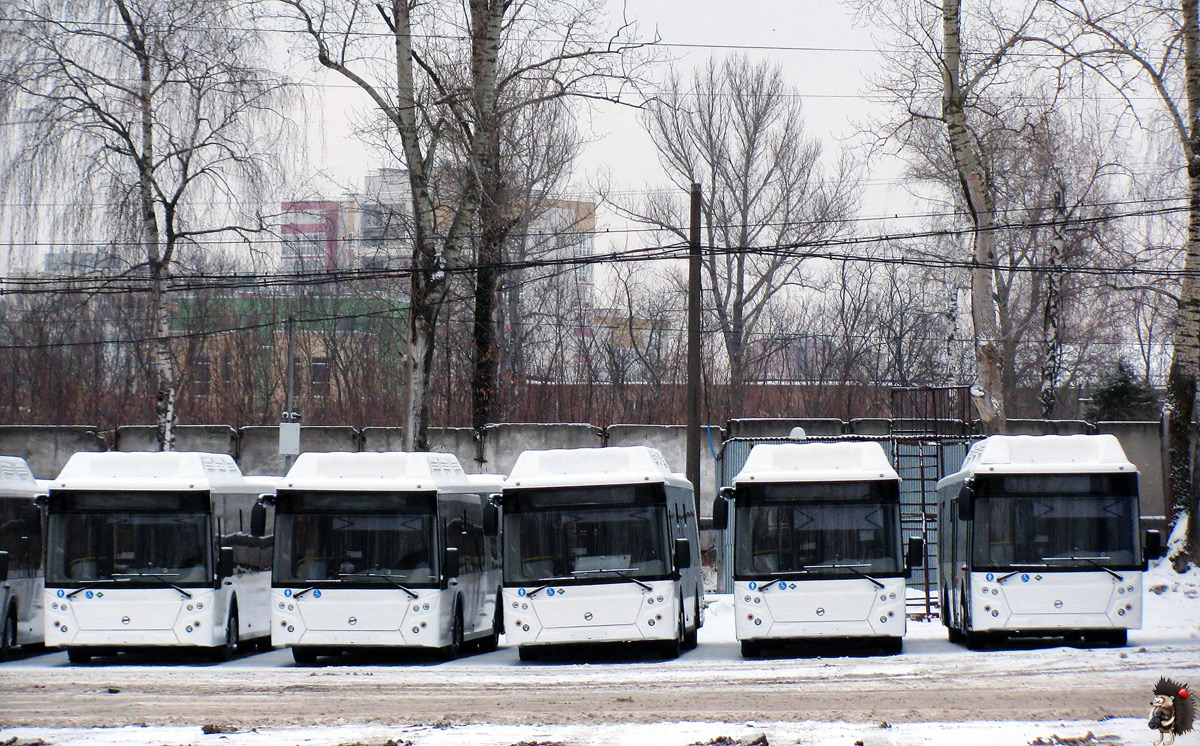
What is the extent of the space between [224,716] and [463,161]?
16264 mm

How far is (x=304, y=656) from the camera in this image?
17.4 m

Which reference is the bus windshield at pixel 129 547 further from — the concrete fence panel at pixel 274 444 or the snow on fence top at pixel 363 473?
the concrete fence panel at pixel 274 444

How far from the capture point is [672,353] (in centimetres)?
4922

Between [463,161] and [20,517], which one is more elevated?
[463,161]

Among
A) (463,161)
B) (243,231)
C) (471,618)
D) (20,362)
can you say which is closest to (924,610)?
(471,618)

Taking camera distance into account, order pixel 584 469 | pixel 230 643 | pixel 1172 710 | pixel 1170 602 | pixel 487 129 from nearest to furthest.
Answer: pixel 1172 710 < pixel 584 469 < pixel 230 643 < pixel 1170 602 < pixel 487 129

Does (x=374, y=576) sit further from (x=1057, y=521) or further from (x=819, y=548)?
(x=1057, y=521)

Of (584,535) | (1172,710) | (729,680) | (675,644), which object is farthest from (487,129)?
(1172,710)

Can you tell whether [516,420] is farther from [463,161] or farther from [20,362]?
[20,362]

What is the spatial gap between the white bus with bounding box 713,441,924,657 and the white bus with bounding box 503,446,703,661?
92cm

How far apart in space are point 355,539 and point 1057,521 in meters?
9.04

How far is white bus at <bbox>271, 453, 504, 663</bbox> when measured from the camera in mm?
16547

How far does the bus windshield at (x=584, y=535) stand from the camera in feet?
54.2

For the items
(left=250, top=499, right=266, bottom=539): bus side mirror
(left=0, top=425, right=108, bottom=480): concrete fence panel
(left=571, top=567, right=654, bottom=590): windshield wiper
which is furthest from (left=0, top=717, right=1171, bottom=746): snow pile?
(left=0, top=425, right=108, bottom=480): concrete fence panel
